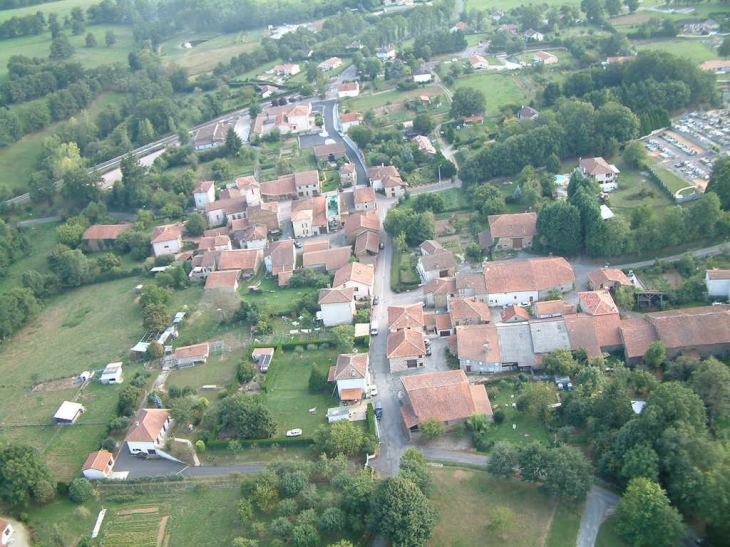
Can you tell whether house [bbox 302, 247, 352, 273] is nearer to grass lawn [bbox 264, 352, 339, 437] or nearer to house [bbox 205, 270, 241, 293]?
house [bbox 205, 270, 241, 293]

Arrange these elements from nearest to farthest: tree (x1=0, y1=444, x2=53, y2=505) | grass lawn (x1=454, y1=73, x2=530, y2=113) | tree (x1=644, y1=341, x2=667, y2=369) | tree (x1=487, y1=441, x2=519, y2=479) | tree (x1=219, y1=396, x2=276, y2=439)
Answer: tree (x1=487, y1=441, x2=519, y2=479) → tree (x1=0, y1=444, x2=53, y2=505) → tree (x1=644, y1=341, x2=667, y2=369) → tree (x1=219, y1=396, x2=276, y2=439) → grass lawn (x1=454, y1=73, x2=530, y2=113)

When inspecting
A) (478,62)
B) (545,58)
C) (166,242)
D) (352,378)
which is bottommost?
(166,242)

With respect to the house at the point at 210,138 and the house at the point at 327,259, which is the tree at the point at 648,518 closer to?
the house at the point at 327,259

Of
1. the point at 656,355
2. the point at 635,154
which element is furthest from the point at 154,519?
the point at 635,154

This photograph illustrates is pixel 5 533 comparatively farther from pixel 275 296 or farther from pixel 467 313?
pixel 467 313

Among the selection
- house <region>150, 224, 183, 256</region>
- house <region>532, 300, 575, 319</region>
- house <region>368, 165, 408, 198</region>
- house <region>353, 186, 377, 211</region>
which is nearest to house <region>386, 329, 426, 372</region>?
house <region>532, 300, 575, 319</region>

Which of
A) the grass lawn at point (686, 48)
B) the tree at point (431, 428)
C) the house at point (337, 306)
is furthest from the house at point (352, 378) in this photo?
the grass lawn at point (686, 48)
